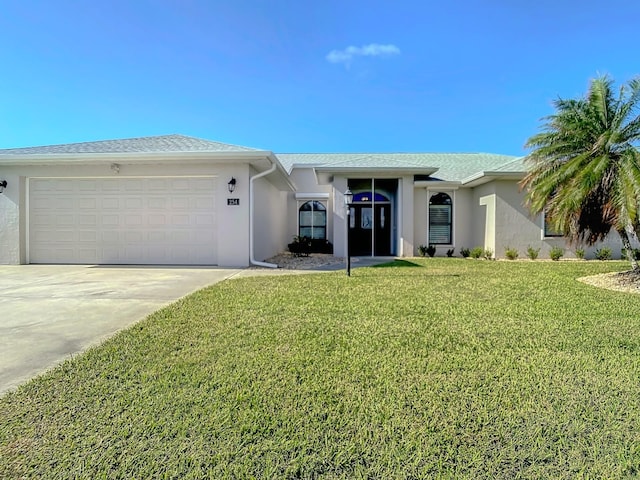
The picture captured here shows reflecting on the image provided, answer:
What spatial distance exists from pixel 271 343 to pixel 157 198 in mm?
8777

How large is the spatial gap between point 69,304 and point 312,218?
1286 cm

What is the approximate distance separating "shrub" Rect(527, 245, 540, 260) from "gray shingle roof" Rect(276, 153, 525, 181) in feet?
10.1

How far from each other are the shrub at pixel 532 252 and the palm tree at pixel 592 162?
12.5 ft

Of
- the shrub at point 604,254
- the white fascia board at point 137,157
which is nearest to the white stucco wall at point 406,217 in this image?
the white fascia board at point 137,157

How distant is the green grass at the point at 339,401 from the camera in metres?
1.86

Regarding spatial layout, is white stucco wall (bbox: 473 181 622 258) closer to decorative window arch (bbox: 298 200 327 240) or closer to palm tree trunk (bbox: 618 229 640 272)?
palm tree trunk (bbox: 618 229 640 272)

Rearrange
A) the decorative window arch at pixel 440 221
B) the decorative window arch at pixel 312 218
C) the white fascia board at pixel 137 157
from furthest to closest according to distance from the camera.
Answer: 1. the decorative window arch at pixel 312 218
2. the decorative window arch at pixel 440 221
3. the white fascia board at pixel 137 157

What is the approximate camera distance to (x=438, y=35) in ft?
37.1

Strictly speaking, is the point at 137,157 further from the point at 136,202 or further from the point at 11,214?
the point at 11,214

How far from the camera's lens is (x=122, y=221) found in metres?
10.6

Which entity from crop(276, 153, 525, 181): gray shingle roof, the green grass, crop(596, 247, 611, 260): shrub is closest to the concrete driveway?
the green grass

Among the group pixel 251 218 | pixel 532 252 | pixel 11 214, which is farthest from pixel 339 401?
pixel 11 214

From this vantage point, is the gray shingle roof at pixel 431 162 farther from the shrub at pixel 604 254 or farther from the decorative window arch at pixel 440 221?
the shrub at pixel 604 254

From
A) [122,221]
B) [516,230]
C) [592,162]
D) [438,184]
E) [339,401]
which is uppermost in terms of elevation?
[438,184]
